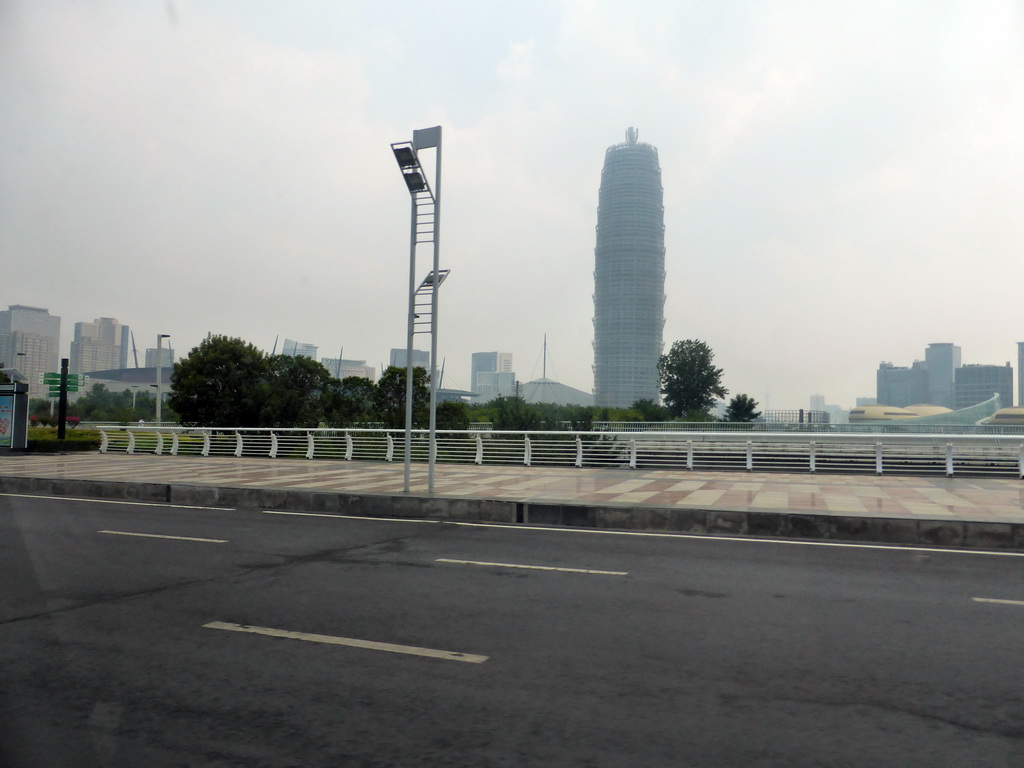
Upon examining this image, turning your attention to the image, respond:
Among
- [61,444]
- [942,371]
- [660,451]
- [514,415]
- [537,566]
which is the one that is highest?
[942,371]

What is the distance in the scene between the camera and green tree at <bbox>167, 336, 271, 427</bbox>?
165 feet

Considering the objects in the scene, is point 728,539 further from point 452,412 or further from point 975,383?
point 975,383

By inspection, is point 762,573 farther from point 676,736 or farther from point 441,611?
point 676,736

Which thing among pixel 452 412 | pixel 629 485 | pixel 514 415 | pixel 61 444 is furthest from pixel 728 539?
pixel 452 412

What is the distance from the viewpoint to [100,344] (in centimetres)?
5772

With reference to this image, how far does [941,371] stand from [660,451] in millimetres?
118022

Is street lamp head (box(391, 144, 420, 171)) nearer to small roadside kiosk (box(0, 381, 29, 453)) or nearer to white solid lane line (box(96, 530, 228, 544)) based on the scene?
white solid lane line (box(96, 530, 228, 544))

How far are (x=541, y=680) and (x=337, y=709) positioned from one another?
1.19 m

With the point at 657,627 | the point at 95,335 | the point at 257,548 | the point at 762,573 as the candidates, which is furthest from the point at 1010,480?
the point at 95,335

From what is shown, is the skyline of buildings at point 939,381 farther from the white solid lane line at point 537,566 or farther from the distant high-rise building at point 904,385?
the white solid lane line at point 537,566

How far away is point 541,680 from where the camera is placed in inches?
175

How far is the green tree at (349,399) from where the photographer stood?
167 ft

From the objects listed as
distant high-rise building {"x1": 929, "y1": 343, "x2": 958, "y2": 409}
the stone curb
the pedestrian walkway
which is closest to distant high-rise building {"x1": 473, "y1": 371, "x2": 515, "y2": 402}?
distant high-rise building {"x1": 929, "y1": 343, "x2": 958, "y2": 409}

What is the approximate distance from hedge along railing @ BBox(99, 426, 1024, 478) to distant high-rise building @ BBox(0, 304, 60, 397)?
3.88 metres
